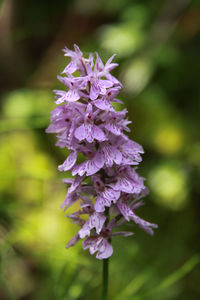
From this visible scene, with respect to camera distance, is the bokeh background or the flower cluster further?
the bokeh background

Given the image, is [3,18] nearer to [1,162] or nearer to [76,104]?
[1,162]

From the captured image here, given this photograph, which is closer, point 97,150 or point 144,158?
point 97,150

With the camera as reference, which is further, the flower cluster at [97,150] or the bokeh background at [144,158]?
the bokeh background at [144,158]

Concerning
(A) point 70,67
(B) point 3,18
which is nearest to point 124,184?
(A) point 70,67

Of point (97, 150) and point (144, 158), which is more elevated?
point (97, 150)
